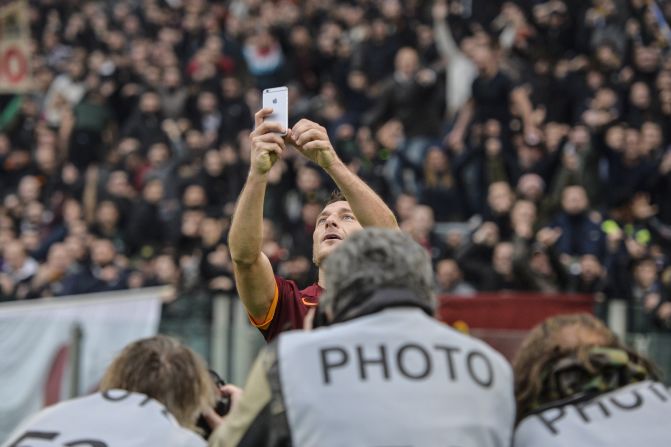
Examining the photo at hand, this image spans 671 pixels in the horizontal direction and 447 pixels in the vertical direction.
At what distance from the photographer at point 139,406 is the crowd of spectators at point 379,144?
20.7ft

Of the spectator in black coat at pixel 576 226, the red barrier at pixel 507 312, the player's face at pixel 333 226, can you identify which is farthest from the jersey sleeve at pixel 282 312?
the spectator in black coat at pixel 576 226

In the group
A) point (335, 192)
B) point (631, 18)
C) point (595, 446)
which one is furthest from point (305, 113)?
point (595, 446)

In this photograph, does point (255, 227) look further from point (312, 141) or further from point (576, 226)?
point (576, 226)

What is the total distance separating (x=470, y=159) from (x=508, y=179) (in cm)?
48

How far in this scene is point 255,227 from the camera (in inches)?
187

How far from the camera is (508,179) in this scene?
471 inches

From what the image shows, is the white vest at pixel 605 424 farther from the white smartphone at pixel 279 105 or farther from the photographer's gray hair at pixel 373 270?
the white smartphone at pixel 279 105

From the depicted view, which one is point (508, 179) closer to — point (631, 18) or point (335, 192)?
point (631, 18)

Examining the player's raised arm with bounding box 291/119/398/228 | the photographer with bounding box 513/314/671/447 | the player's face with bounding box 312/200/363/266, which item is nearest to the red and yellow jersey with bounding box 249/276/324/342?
the player's face with bounding box 312/200/363/266

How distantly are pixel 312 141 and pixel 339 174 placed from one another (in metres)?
0.19

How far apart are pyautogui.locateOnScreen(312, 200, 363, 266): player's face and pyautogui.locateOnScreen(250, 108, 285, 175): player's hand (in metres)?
0.66

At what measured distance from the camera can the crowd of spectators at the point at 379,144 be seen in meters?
10.8

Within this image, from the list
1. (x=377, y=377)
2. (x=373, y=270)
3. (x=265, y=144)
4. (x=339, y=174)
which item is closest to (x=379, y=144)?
(x=339, y=174)

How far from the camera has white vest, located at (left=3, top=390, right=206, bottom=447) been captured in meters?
3.59
